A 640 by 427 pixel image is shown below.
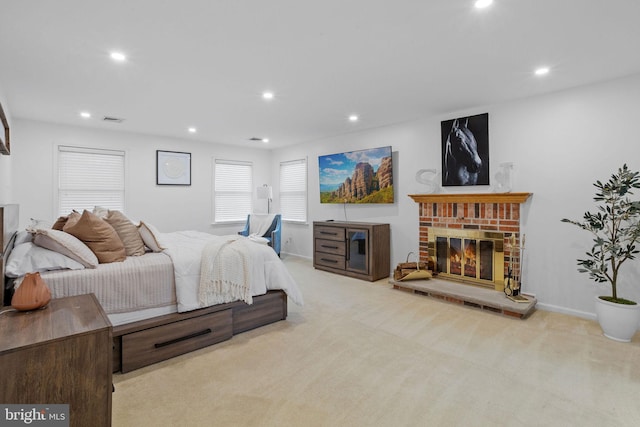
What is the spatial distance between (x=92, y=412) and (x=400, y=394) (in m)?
1.65

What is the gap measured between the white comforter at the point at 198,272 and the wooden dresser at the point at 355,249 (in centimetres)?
186

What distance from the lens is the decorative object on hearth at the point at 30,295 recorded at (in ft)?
5.44

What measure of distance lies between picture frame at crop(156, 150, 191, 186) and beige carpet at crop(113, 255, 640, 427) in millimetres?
3818

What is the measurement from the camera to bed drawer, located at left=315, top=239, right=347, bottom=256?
5.09 meters

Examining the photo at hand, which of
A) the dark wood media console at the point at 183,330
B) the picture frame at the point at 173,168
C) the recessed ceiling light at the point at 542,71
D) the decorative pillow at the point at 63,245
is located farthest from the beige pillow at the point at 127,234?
the recessed ceiling light at the point at 542,71

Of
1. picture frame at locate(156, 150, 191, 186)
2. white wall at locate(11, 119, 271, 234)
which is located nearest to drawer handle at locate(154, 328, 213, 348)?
white wall at locate(11, 119, 271, 234)

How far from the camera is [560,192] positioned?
134 inches

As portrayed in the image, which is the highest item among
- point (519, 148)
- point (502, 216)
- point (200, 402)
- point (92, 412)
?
point (519, 148)

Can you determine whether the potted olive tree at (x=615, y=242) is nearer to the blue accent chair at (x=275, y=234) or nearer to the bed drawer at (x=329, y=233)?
the bed drawer at (x=329, y=233)

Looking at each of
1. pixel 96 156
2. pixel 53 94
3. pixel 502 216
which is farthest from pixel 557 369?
pixel 96 156

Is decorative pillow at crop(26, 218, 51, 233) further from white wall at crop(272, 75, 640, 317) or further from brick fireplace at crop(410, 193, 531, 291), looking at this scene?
white wall at crop(272, 75, 640, 317)

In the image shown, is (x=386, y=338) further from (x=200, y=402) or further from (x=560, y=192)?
(x=560, y=192)

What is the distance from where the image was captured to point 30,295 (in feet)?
5.52

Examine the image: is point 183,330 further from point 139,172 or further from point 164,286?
point 139,172
